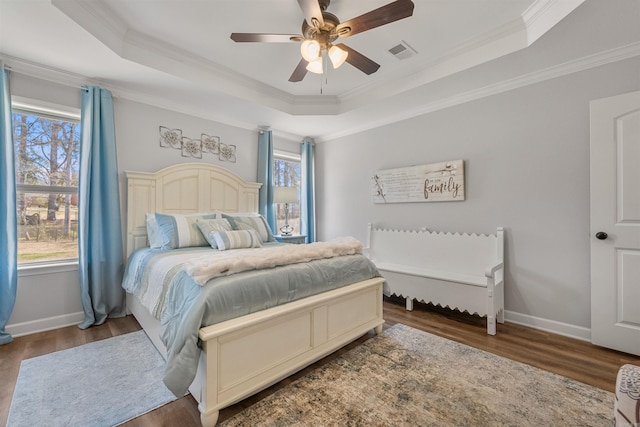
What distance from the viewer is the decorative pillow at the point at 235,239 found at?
276 cm

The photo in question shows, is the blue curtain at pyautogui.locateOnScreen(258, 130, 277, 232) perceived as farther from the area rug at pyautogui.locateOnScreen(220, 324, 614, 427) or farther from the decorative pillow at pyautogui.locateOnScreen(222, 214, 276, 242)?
the area rug at pyautogui.locateOnScreen(220, 324, 614, 427)

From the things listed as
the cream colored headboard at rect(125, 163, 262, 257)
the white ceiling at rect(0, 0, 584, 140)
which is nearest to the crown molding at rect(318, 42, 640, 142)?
the white ceiling at rect(0, 0, 584, 140)

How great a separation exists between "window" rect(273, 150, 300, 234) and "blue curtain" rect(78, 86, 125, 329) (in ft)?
7.41

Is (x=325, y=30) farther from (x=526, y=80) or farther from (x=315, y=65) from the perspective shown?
(x=526, y=80)

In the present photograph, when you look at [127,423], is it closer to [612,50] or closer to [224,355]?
[224,355]

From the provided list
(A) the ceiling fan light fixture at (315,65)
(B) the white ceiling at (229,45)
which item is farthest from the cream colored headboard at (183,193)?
(A) the ceiling fan light fixture at (315,65)

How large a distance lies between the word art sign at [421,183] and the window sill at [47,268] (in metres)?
3.71

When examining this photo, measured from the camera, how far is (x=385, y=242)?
390cm

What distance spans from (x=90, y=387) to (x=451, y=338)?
279 cm

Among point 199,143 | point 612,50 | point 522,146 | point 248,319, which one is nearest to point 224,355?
point 248,319

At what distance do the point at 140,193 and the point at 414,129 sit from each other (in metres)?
3.50

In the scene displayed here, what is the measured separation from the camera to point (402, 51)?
8.55 feet

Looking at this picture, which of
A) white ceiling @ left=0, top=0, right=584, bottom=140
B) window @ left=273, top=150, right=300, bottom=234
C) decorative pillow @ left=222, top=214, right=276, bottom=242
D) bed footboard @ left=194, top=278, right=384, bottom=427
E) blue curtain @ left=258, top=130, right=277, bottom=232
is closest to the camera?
bed footboard @ left=194, top=278, right=384, bottom=427

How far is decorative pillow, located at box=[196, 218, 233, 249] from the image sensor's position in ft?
9.40
